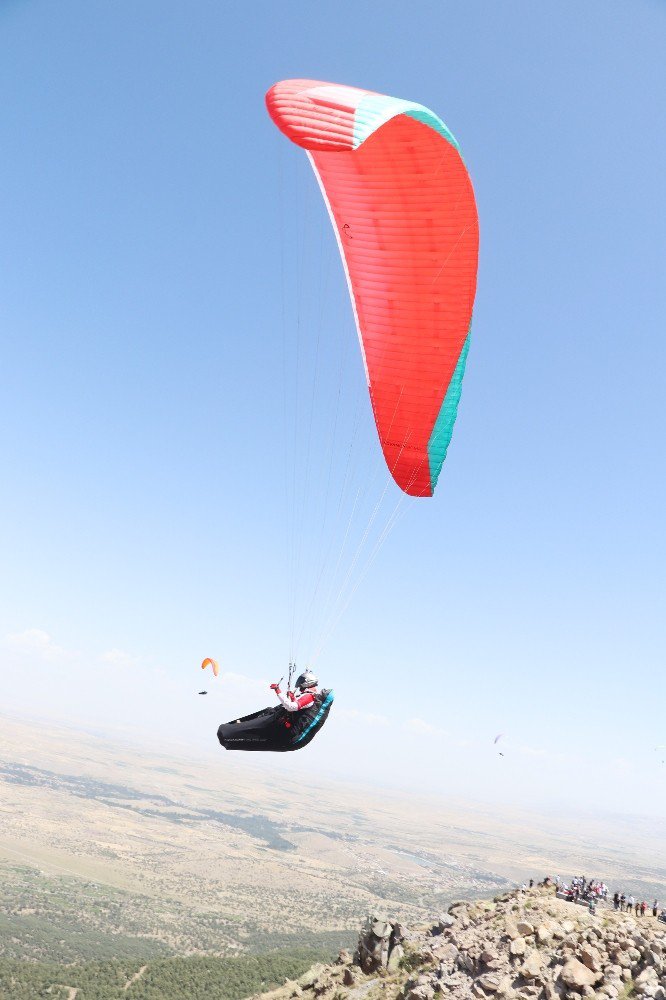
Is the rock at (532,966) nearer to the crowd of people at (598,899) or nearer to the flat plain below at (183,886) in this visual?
the crowd of people at (598,899)

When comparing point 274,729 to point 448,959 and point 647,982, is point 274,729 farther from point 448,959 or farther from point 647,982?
point 448,959

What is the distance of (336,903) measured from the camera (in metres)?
120

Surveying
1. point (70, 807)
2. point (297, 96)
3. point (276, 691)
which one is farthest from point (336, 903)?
point (297, 96)

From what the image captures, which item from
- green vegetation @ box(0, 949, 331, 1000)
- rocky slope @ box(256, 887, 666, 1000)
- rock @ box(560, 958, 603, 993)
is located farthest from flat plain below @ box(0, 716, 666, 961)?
rock @ box(560, 958, 603, 993)

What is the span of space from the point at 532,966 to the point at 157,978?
36789mm

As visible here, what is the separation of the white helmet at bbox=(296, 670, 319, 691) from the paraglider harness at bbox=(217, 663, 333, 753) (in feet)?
Answer: 0.62

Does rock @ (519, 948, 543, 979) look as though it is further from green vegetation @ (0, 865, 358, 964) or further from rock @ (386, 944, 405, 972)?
green vegetation @ (0, 865, 358, 964)

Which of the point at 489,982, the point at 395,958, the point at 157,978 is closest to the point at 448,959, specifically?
the point at 489,982

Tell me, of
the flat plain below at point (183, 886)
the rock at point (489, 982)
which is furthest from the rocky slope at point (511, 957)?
the flat plain below at point (183, 886)

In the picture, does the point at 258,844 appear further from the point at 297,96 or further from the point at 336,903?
the point at 297,96

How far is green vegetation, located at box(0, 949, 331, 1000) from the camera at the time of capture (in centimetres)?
3706

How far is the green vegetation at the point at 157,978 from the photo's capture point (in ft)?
122

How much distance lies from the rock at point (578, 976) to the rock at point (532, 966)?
63 centimetres

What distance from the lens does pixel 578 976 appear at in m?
13.7
